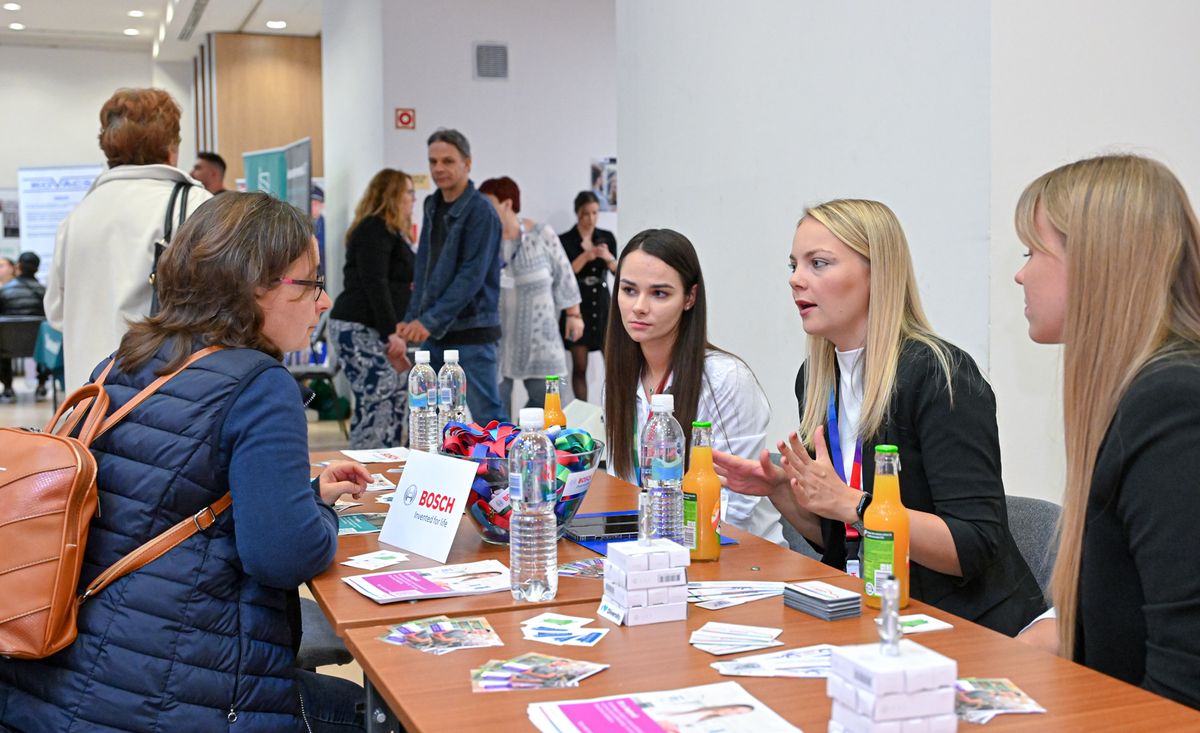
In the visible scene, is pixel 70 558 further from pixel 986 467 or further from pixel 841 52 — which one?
pixel 841 52

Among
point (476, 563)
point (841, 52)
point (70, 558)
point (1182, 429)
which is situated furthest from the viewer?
point (841, 52)

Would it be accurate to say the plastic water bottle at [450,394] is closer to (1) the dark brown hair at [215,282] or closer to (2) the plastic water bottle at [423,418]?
(2) the plastic water bottle at [423,418]

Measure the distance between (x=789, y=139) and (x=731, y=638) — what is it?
2480 mm

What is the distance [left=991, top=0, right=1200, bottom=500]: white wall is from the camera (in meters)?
A: 2.92

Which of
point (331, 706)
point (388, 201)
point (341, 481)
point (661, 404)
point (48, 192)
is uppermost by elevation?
point (48, 192)

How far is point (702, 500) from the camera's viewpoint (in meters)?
2.03

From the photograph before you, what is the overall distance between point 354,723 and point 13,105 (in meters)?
14.1

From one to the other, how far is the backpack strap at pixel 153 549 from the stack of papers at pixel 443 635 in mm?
369

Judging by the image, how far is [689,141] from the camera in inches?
176

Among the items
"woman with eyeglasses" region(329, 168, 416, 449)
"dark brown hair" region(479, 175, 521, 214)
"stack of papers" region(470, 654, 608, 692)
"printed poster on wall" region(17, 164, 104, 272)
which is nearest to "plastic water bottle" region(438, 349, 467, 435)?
"stack of papers" region(470, 654, 608, 692)

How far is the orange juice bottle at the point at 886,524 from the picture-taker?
1706 millimetres

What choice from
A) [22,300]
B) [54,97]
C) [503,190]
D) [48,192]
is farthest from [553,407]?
[54,97]

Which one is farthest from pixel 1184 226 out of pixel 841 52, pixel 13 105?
pixel 13 105

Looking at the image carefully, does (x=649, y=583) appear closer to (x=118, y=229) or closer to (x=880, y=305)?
(x=880, y=305)
